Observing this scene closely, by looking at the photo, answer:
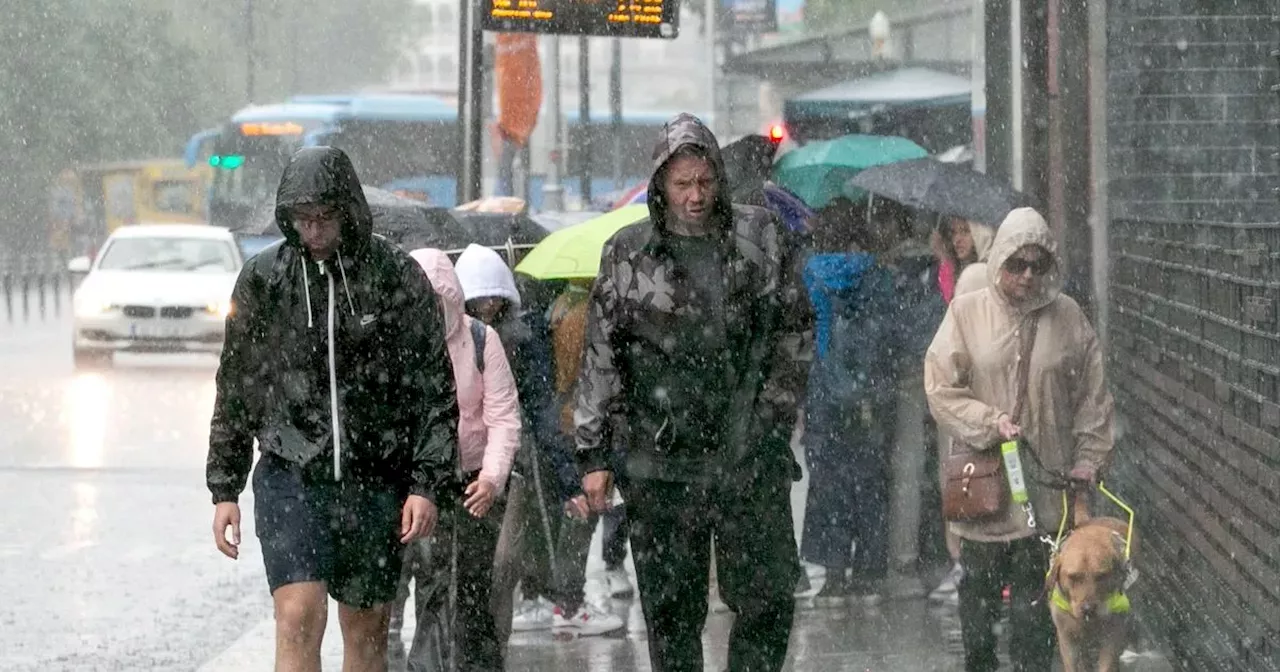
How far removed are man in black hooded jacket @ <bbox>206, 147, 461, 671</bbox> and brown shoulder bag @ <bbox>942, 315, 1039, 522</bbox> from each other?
6.76 ft

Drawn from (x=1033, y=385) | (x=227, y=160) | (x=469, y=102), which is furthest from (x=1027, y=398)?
(x=227, y=160)

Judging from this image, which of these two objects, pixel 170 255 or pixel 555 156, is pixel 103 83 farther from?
pixel 170 255

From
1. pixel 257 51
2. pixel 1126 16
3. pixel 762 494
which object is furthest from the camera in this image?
pixel 257 51

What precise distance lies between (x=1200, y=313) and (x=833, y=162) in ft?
18.3

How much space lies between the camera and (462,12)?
13789 millimetres

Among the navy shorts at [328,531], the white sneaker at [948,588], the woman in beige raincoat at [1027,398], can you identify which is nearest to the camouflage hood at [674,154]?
the navy shorts at [328,531]

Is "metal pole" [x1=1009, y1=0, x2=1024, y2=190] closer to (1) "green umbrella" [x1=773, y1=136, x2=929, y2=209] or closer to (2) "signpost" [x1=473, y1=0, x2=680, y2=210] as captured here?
(1) "green umbrella" [x1=773, y1=136, x2=929, y2=209]

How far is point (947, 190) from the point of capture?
9.71 m

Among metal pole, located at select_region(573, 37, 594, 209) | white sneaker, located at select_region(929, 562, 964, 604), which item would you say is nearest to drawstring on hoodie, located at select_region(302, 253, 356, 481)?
white sneaker, located at select_region(929, 562, 964, 604)

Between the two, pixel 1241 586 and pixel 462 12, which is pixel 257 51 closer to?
pixel 462 12

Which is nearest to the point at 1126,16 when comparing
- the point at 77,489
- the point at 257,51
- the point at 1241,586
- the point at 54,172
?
the point at 1241,586

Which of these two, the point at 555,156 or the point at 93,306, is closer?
the point at 93,306

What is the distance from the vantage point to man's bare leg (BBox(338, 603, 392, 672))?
5770 millimetres

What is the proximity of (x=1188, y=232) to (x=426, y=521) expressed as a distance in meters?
3.17
